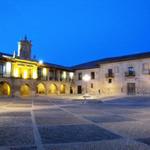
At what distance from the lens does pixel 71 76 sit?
51188 mm

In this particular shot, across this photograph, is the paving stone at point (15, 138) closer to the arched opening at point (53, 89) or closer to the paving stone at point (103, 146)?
the paving stone at point (103, 146)

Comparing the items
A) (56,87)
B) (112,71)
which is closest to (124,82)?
(112,71)

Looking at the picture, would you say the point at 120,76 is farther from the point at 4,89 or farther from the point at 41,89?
the point at 4,89

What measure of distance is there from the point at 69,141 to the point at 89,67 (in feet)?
141

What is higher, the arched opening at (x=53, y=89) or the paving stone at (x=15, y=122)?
the arched opening at (x=53, y=89)

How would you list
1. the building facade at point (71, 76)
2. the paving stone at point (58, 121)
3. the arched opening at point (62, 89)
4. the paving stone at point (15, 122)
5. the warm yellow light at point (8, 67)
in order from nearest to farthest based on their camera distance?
the paving stone at point (15, 122), the paving stone at point (58, 121), the warm yellow light at point (8, 67), the building facade at point (71, 76), the arched opening at point (62, 89)

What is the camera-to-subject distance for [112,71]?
43562 mm

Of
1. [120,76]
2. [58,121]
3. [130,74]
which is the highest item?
[130,74]

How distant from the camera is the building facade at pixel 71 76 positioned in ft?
124

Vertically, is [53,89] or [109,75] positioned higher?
[109,75]

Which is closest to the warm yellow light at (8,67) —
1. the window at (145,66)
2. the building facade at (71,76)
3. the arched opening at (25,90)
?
the building facade at (71,76)

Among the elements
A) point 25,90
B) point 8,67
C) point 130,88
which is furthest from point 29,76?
point 130,88

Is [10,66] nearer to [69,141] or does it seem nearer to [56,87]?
[56,87]

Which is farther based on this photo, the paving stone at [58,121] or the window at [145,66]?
the window at [145,66]
